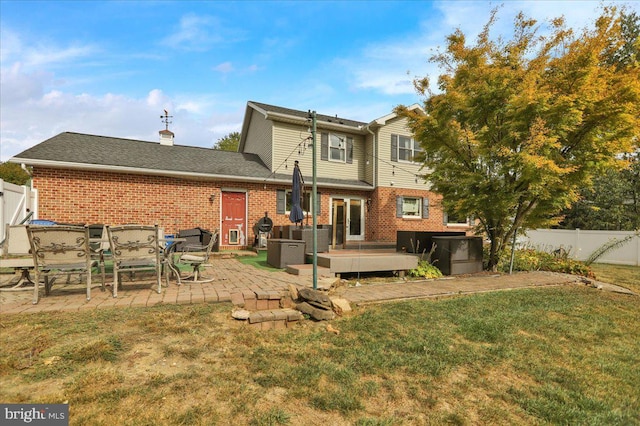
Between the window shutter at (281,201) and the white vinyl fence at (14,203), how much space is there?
8.06 meters

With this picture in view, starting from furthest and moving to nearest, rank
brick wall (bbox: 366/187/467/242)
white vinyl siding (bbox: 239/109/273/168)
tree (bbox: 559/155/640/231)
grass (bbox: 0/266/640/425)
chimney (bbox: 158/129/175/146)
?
tree (bbox: 559/155/640/231) → brick wall (bbox: 366/187/467/242) → chimney (bbox: 158/129/175/146) → white vinyl siding (bbox: 239/109/273/168) → grass (bbox: 0/266/640/425)

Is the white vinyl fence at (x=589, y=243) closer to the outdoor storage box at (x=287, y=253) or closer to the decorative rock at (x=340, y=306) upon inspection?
the outdoor storage box at (x=287, y=253)

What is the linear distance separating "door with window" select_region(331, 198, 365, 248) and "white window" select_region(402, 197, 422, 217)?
234 centimetres

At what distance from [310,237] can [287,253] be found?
3.32 ft

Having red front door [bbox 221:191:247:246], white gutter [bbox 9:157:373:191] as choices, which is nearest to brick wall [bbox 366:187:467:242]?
white gutter [bbox 9:157:373:191]

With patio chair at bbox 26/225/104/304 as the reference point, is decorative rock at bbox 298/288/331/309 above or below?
below

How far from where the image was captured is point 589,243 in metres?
13.6

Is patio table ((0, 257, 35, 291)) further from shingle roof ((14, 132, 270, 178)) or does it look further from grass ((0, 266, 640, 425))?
shingle roof ((14, 132, 270, 178))

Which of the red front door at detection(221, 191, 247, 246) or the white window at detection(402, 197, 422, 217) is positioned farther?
the white window at detection(402, 197, 422, 217)

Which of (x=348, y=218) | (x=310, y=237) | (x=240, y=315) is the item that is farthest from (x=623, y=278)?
(x=240, y=315)

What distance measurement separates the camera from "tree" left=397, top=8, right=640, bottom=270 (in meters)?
7.00

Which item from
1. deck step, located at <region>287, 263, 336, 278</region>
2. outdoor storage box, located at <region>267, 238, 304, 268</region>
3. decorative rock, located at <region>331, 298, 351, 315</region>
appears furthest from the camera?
outdoor storage box, located at <region>267, 238, 304, 268</region>

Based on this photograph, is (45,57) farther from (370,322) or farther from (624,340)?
(624,340)

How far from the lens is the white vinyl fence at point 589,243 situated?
12422mm
